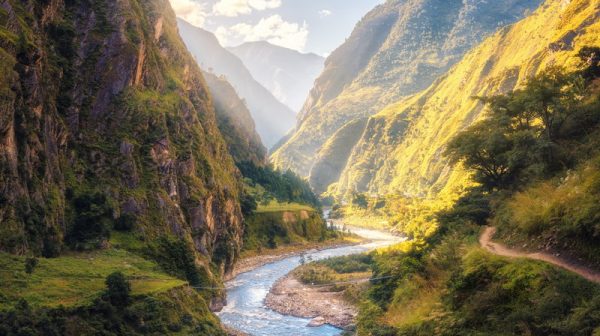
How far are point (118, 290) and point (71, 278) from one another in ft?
20.6

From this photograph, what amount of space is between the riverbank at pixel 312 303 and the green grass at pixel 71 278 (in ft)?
95.6

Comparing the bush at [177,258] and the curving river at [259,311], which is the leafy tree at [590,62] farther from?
the bush at [177,258]

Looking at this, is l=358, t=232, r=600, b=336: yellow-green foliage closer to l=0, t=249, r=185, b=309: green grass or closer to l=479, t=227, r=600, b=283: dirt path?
l=479, t=227, r=600, b=283: dirt path

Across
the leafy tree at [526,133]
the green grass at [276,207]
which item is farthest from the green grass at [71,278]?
the green grass at [276,207]

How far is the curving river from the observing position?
7415cm

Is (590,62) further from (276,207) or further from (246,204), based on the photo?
(276,207)

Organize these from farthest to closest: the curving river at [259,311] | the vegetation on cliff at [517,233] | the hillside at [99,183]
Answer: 1. the curving river at [259,311]
2. the hillside at [99,183]
3. the vegetation on cliff at [517,233]

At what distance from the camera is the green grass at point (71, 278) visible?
43.1m

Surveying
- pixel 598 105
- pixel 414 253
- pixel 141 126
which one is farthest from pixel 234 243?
pixel 598 105

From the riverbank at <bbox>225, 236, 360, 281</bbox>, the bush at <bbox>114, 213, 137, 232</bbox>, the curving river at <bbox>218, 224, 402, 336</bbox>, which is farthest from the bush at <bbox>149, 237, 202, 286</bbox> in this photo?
the riverbank at <bbox>225, 236, 360, 281</bbox>

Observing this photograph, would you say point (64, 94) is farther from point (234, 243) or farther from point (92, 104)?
point (234, 243)

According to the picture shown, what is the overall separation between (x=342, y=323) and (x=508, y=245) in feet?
166

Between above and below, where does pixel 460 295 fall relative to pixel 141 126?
below

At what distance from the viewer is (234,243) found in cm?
11812
